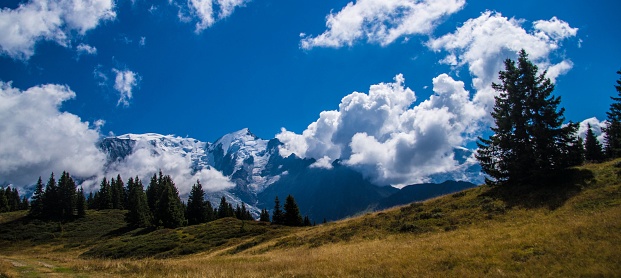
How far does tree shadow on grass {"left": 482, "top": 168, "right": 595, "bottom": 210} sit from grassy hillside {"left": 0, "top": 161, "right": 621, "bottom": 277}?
0.28 ft

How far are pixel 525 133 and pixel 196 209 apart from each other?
92.4 meters

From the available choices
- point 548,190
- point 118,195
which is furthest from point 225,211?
point 548,190

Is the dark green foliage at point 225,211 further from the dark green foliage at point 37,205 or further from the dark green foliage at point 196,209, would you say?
the dark green foliage at point 37,205

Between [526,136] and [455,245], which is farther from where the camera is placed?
[526,136]

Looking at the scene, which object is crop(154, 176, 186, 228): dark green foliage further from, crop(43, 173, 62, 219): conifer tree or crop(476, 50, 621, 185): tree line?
crop(476, 50, 621, 185): tree line

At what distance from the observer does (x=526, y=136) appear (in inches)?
1329

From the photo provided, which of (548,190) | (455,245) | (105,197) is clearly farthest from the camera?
(105,197)

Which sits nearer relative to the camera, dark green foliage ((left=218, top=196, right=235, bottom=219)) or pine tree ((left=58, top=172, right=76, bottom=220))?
pine tree ((left=58, top=172, right=76, bottom=220))

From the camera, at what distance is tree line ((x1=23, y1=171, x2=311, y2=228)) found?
8700 cm

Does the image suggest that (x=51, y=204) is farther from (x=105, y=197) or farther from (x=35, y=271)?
(x=35, y=271)

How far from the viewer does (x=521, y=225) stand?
22.7 m

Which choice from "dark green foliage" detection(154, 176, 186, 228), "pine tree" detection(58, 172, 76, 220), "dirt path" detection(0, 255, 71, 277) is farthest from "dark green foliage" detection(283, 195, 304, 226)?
"pine tree" detection(58, 172, 76, 220)

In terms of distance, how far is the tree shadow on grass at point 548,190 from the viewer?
87.8ft

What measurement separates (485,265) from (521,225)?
10438 mm
